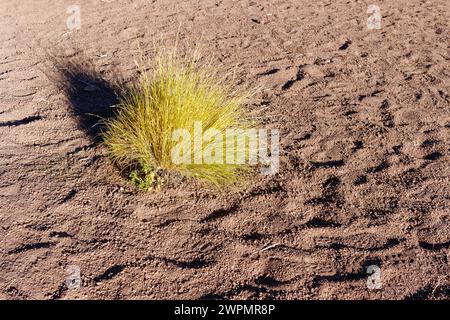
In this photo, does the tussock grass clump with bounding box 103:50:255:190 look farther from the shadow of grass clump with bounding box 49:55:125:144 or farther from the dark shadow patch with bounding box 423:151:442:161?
the dark shadow patch with bounding box 423:151:442:161

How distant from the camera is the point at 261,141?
3.50 metres

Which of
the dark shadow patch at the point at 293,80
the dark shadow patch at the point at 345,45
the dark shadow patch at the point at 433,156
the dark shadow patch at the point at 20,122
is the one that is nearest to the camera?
the dark shadow patch at the point at 433,156

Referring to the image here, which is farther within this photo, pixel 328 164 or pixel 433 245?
pixel 328 164

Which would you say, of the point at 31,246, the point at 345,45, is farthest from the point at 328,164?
the point at 345,45

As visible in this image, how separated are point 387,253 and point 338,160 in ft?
3.10

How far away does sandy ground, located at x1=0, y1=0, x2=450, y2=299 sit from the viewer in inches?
104

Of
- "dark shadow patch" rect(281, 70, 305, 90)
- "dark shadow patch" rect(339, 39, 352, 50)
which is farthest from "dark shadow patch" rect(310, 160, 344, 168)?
"dark shadow patch" rect(339, 39, 352, 50)

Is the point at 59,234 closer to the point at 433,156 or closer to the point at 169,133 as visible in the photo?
the point at 169,133

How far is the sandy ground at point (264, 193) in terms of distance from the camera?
2631 mm

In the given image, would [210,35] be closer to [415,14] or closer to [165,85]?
[165,85]

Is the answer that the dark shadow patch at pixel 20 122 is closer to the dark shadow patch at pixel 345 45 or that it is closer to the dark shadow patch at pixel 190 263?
the dark shadow patch at pixel 190 263

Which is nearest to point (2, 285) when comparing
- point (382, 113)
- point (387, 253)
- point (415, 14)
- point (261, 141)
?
point (261, 141)

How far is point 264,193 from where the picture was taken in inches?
127

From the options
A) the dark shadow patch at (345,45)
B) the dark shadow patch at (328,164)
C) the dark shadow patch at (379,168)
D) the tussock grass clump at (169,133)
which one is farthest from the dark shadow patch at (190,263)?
the dark shadow patch at (345,45)
